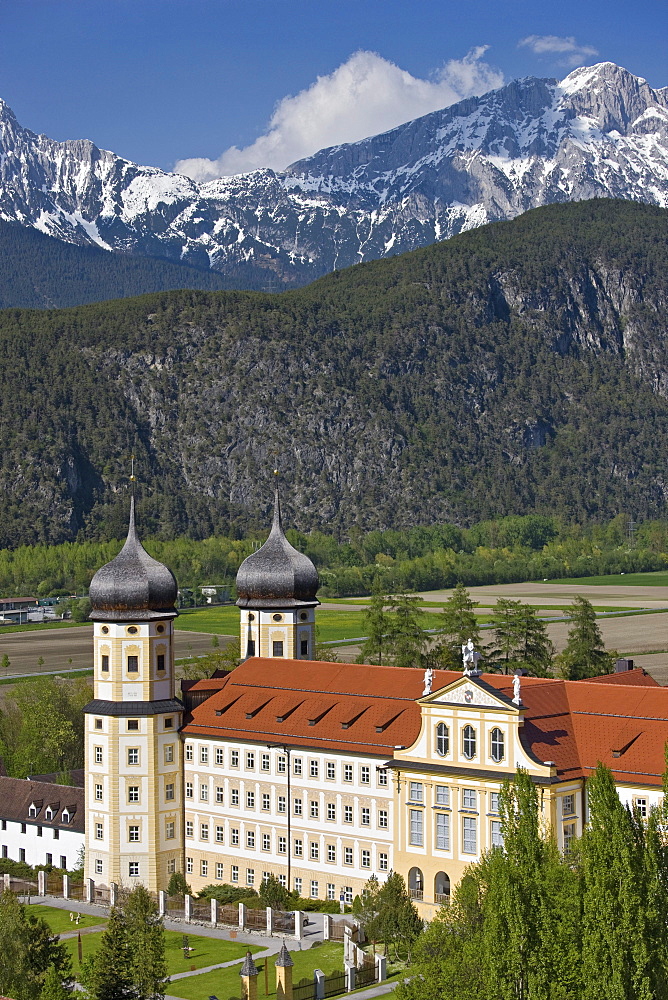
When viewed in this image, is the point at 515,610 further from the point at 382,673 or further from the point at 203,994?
the point at 203,994

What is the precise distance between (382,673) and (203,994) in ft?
71.1

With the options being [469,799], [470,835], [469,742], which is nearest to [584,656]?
[469,742]

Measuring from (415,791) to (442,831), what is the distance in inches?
83.2

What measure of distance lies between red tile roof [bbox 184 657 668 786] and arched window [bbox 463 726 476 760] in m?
2.09

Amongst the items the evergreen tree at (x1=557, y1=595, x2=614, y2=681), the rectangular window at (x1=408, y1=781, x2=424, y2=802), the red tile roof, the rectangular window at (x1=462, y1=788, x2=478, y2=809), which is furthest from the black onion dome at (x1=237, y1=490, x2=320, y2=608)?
the evergreen tree at (x1=557, y1=595, x2=614, y2=681)

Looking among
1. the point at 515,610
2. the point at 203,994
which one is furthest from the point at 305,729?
the point at 515,610

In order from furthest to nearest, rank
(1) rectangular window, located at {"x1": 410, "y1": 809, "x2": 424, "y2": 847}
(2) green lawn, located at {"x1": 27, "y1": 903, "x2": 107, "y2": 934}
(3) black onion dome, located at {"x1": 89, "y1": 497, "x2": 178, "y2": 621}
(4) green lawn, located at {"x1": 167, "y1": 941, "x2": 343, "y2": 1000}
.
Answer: (3) black onion dome, located at {"x1": 89, "y1": 497, "x2": 178, "y2": 621}
(2) green lawn, located at {"x1": 27, "y1": 903, "x2": 107, "y2": 934}
(1) rectangular window, located at {"x1": 410, "y1": 809, "x2": 424, "y2": 847}
(4) green lawn, located at {"x1": 167, "y1": 941, "x2": 343, "y2": 1000}

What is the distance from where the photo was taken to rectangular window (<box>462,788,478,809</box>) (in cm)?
7388

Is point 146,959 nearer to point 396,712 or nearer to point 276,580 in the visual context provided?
point 396,712

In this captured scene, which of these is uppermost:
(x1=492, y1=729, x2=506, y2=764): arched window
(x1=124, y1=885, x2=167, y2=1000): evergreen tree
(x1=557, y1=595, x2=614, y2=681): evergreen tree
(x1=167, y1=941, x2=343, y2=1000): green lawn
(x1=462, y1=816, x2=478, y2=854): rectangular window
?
(x1=557, y1=595, x2=614, y2=681): evergreen tree

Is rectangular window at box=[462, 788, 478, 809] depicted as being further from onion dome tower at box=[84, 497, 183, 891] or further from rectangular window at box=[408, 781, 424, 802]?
onion dome tower at box=[84, 497, 183, 891]

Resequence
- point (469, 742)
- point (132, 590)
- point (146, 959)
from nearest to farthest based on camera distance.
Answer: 1. point (146, 959)
2. point (469, 742)
3. point (132, 590)

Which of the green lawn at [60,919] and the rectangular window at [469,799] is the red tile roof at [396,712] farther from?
the green lawn at [60,919]

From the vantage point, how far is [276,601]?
96562 mm
